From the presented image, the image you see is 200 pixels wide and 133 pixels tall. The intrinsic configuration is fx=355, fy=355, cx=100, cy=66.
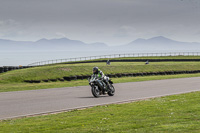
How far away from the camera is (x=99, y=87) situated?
17750 millimetres

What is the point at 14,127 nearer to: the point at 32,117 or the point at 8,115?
the point at 32,117

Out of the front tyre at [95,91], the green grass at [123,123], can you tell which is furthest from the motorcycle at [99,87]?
the green grass at [123,123]

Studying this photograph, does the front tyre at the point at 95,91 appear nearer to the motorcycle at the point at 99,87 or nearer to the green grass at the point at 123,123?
the motorcycle at the point at 99,87

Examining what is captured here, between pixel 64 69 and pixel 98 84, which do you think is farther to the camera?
pixel 64 69

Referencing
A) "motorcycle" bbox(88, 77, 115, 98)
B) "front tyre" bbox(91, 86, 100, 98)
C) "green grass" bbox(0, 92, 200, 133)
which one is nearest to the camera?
"green grass" bbox(0, 92, 200, 133)

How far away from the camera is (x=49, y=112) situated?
12648mm

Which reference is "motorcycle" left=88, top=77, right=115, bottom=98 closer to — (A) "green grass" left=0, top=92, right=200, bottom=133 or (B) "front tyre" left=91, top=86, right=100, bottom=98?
(B) "front tyre" left=91, top=86, right=100, bottom=98

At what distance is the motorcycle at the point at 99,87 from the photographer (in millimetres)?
17344

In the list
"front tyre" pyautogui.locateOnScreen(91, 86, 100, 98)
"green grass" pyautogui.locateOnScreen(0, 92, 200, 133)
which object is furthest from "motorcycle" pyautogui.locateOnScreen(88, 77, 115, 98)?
"green grass" pyautogui.locateOnScreen(0, 92, 200, 133)

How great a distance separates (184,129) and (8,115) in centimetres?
646

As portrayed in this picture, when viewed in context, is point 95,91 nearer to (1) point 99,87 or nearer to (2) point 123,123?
(1) point 99,87

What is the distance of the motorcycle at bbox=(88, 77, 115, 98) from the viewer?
1734 cm

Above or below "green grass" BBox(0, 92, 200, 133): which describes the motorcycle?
above


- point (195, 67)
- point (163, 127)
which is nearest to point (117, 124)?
point (163, 127)
